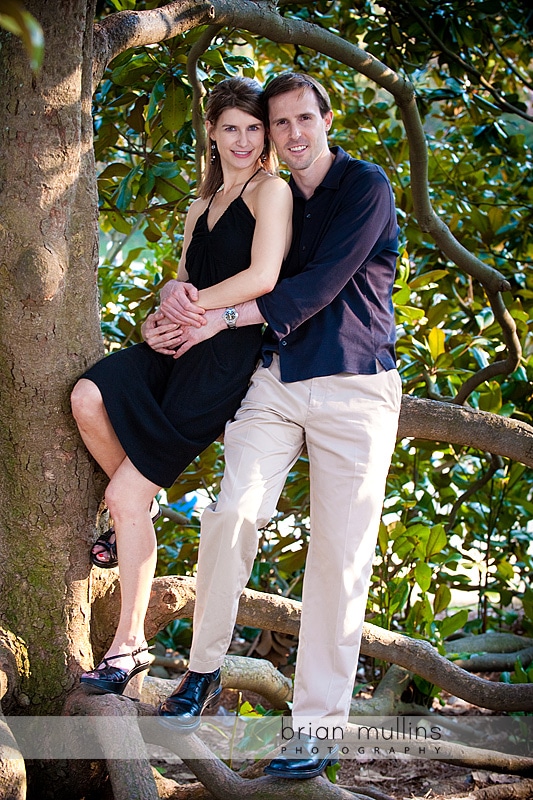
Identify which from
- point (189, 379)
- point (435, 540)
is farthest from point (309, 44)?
point (435, 540)

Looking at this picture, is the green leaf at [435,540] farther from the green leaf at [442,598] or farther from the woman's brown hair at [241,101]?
the woman's brown hair at [241,101]

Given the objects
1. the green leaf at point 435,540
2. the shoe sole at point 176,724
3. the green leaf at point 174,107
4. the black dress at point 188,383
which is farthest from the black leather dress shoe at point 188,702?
the green leaf at point 174,107

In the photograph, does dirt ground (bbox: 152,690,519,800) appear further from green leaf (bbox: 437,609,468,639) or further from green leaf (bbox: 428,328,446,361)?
green leaf (bbox: 428,328,446,361)

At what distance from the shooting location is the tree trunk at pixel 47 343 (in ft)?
6.35

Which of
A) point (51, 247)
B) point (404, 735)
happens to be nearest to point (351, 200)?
point (51, 247)

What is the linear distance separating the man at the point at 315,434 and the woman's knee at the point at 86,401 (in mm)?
297

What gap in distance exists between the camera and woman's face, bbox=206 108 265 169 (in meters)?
2.28

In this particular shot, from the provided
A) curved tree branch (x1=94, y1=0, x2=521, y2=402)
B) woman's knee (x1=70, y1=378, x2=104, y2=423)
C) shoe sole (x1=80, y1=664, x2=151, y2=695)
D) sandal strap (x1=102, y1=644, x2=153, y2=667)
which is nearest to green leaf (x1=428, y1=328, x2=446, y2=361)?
curved tree branch (x1=94, y1=0, x2=521, y2=402)

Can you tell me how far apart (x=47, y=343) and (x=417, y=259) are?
2.55 m

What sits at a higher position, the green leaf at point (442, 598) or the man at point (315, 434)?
the man at point (315, 434)

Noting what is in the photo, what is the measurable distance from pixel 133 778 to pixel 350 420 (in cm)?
99

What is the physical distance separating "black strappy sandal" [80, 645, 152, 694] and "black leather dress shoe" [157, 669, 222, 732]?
117 mm

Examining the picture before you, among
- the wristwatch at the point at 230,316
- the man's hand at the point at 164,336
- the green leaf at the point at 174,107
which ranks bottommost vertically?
the man's hand at the point at 164,336

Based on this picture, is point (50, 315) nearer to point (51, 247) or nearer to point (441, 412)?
point (51, 247)
